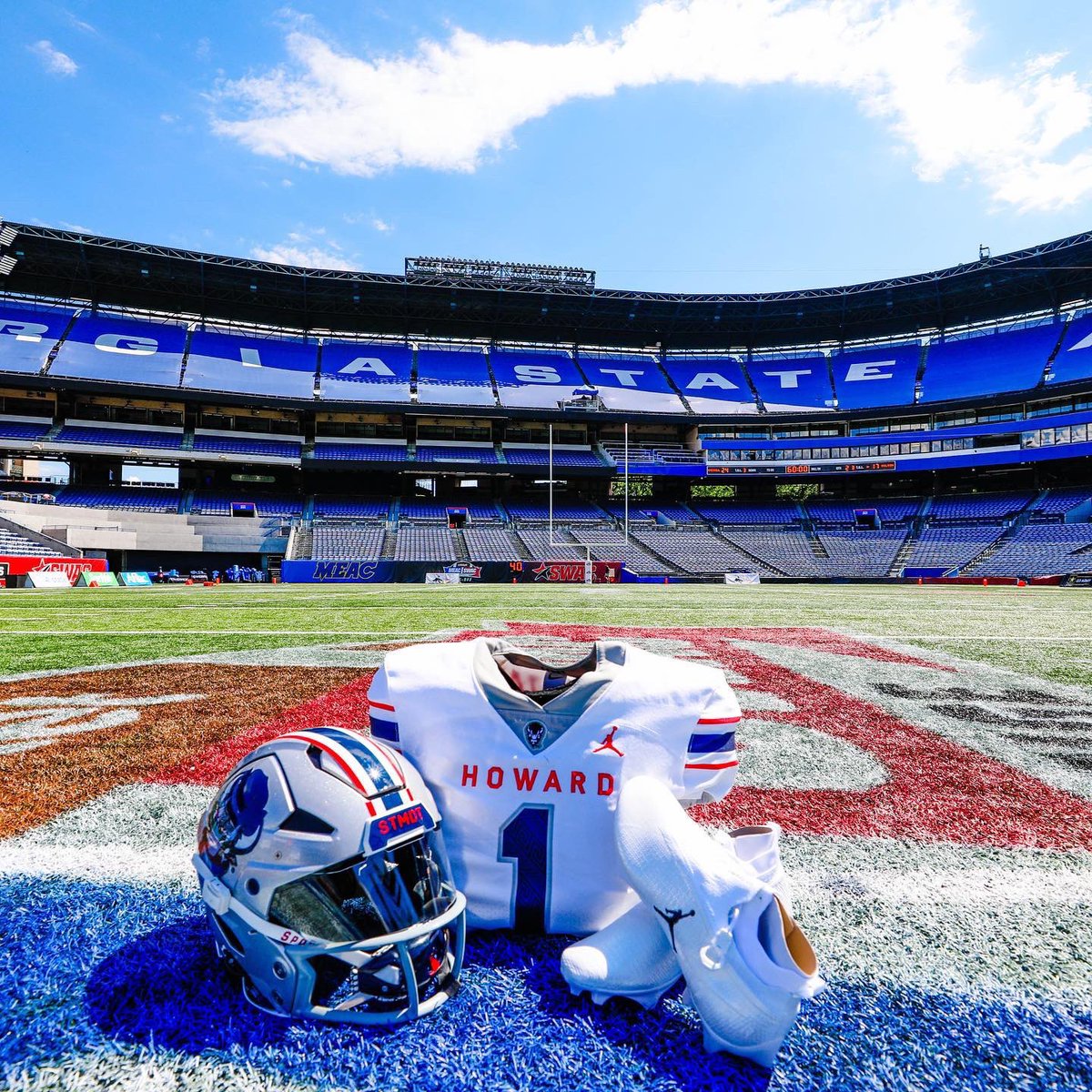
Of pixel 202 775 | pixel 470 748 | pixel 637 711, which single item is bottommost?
pixel 202 775

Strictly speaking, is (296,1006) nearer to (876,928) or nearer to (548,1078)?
(548,1078)

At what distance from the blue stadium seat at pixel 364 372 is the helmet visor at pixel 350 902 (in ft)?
127

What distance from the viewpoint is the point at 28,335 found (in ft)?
114

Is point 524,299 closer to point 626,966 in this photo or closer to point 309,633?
point 309,633

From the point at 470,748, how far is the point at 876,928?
1.31m

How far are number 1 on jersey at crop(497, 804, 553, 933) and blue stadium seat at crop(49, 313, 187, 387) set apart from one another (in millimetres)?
39406

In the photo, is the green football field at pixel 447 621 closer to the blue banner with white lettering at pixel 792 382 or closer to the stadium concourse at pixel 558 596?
the stadium concourse at pixel 558 596

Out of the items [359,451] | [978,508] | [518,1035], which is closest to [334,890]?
[518,1035]

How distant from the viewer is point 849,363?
43062 mm

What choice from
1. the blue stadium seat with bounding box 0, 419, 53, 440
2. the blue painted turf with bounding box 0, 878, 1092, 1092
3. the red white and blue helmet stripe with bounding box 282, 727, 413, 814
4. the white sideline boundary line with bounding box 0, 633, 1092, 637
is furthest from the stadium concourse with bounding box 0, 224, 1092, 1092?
the blue stadium seat with bounding box 0, 419, 53, 440

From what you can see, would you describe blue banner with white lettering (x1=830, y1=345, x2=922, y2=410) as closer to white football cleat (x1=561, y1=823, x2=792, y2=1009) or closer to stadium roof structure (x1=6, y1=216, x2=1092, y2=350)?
stadium roof structure (x1=6, y1=216, x2=1092, y2=350)

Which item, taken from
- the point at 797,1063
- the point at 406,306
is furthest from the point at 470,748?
the point at 406,306

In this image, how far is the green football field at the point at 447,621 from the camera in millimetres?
7078

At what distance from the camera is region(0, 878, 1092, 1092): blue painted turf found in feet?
4.43
